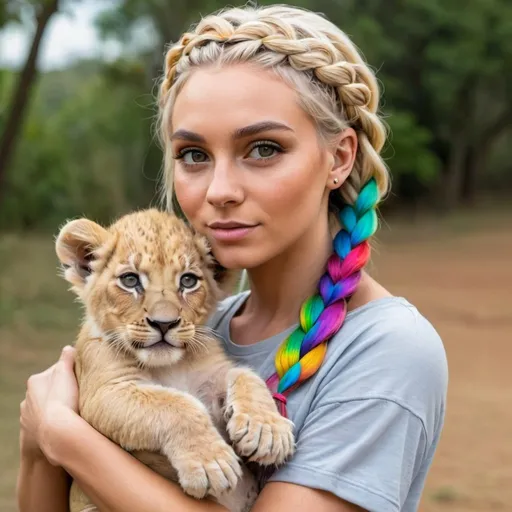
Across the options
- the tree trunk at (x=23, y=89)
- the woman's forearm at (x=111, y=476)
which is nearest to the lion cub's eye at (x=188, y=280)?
the woman's forearm at (x=111, y=476)

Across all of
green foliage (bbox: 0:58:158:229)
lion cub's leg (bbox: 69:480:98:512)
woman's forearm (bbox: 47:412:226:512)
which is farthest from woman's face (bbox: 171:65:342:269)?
green foliage (bbox: 0:58:158:229)

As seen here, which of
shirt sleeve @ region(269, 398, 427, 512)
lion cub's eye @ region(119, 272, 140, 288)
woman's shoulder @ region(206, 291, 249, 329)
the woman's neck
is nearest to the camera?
shirt sleeve @ region(269, 398, 427, 512)

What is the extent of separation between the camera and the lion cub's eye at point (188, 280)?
10.4 ft

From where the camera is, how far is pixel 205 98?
9.86 ft

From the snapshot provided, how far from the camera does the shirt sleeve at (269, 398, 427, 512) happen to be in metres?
2.77

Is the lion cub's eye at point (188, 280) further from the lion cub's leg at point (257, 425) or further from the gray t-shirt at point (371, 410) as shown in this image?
the gray t-shirt at point (371, 410)

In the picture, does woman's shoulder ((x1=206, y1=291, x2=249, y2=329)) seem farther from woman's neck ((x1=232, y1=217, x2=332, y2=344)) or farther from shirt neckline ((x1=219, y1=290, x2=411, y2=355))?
woman's neck ((x1=232, y1=217, x2=332, y2=344))

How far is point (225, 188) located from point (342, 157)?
1.84 feet

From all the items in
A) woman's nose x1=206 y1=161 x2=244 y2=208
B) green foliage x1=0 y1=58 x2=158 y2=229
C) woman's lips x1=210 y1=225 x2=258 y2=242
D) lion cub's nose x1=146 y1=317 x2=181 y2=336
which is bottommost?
lion cub's nose x1=146 y1=317 x2=181 y2=336

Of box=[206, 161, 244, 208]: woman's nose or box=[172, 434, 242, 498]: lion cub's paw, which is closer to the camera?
box=[172, 434, 242, 498]: lion cub's paw

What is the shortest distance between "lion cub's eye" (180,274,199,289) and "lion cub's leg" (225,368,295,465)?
41 cm

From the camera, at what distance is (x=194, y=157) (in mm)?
3150

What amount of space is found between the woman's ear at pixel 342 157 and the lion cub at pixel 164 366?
56 centimetres

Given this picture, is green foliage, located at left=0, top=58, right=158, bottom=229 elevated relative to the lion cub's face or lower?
elevated
